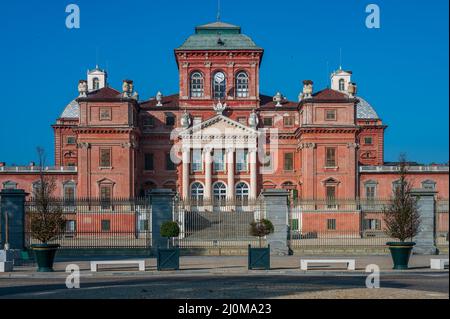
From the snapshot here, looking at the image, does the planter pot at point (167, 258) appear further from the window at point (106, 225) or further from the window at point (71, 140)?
the window at point (71, 140)

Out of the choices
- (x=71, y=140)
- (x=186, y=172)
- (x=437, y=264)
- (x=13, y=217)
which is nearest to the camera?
(x=437, y=264)

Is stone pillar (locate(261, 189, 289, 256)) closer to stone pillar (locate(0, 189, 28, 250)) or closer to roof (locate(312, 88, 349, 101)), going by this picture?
stone pillar (locate(0, 189, 28, 250))

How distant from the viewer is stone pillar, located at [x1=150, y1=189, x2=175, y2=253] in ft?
110

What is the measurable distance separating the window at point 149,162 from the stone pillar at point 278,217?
34.6m

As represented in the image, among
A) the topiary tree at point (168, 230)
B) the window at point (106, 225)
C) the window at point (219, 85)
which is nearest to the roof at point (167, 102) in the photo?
the window at point (219, 85)

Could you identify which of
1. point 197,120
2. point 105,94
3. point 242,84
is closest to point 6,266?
point 105,94

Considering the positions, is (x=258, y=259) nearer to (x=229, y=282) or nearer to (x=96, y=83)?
(x=229, y=282)

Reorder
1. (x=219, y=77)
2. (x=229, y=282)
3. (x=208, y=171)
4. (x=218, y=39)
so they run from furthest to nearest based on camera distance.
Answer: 1. (x=218, y=39)
2. (x=219, y=77)
3. (x=208, y=171)
4. (x=229, y=282)

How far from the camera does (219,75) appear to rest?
68.6 meters

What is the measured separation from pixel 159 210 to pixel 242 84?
1432 inches

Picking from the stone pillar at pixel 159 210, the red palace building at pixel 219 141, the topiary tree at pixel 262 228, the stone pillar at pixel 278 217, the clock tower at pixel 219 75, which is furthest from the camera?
the clock tower at pixel 219 75

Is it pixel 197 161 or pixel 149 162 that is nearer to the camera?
pixel 197 161

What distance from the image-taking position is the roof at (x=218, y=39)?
225 feet
